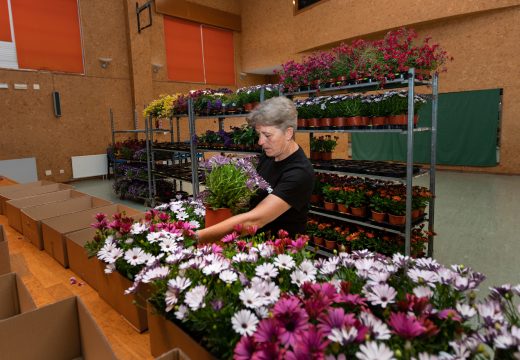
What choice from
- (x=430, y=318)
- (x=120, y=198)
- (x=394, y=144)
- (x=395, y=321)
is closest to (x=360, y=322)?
(x=395, y=321)

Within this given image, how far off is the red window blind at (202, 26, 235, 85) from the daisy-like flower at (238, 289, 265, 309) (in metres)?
12.9

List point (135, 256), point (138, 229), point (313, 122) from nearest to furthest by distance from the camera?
point (135, 256), point (138, 229), point (313, 122)

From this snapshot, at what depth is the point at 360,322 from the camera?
0.67m

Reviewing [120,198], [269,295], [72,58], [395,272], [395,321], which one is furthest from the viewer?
[72,58]

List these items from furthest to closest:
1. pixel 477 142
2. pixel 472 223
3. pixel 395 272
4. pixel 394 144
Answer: pixel 394 144, pixel 477 142, pixel 472 223, pixel 395 272

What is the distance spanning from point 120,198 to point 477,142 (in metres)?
8.89

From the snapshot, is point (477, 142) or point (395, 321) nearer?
point (395, 321)

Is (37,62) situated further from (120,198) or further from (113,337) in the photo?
(113,337)

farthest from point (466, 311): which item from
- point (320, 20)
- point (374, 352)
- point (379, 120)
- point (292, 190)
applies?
point (320, 20)

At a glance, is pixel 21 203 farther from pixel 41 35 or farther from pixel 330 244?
pixel 41 35

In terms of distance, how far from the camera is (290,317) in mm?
682

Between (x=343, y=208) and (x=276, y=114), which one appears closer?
(x=276, y=114)

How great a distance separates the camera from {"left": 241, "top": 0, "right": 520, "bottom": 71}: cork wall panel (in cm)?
874

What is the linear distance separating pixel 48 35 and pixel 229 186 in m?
10.4
